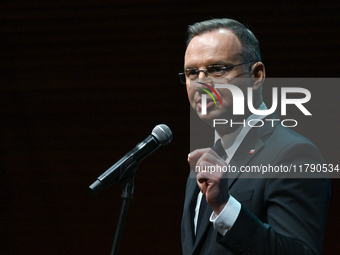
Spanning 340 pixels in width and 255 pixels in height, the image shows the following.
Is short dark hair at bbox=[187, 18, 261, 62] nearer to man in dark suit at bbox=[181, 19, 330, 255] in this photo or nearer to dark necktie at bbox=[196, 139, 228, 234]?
man in dark suit at bbox=[181, 19, 330, 255]

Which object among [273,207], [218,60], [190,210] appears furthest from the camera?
[190,210]

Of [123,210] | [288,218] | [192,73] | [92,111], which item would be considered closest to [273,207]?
[288,218]

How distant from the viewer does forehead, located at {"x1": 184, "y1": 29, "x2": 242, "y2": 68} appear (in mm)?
1497

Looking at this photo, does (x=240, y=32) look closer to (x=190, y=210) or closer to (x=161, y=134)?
(x=161, y=134)

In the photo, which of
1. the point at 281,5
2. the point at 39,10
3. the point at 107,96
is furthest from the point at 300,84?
the point at 39,10

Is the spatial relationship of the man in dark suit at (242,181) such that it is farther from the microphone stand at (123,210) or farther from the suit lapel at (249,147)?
the microphone stand at (123,210)

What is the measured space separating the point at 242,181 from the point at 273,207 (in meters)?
0.15

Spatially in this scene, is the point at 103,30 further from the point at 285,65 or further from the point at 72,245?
the point at 72,245

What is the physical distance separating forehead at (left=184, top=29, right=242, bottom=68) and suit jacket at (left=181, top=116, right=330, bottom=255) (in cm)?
30

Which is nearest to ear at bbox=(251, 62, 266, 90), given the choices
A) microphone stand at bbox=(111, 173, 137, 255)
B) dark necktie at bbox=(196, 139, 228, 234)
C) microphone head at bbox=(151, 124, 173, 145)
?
dark necktie at bbox=(196, 139, 228, 234)

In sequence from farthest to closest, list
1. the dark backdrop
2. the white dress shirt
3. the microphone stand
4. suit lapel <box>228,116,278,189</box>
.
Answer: the dark backdrop < suit lapel <box>228,116,278,189</box> < the microphone stand < the white dress shirt

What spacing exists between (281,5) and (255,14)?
8.4 inches

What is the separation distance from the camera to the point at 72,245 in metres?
3.46

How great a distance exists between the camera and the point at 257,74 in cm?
158
